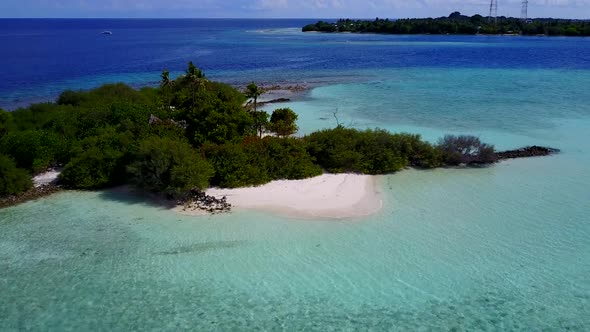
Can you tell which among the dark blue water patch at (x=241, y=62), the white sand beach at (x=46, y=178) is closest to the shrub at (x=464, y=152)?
the white sand beach at (x=46, y=178)

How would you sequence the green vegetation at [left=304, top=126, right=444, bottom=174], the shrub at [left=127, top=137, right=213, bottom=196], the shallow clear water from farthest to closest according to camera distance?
the green vegetation at [left=304, top=126, right=444, bottom=174] < the shrub at [left=127, top=137, right=213, bottom=196] < the shallow clear water

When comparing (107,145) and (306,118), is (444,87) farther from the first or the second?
(107,145)

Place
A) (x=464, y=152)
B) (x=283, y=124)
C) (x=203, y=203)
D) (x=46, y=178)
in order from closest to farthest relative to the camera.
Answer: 1. (x=203, y=203)
2. (x=46, y=178)
3. (x=464, y=152)
4. (x=283, y=124)

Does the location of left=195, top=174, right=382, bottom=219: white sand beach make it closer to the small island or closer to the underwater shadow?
the small island

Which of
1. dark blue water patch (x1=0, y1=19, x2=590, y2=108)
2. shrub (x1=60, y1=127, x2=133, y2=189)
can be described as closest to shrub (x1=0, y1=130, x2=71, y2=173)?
shrub (x1=60, y1=127, x2=133, y2=189)

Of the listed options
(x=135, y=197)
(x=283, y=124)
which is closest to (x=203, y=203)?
(x=135, y=197)

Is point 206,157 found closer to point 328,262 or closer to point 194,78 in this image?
point 328,262
